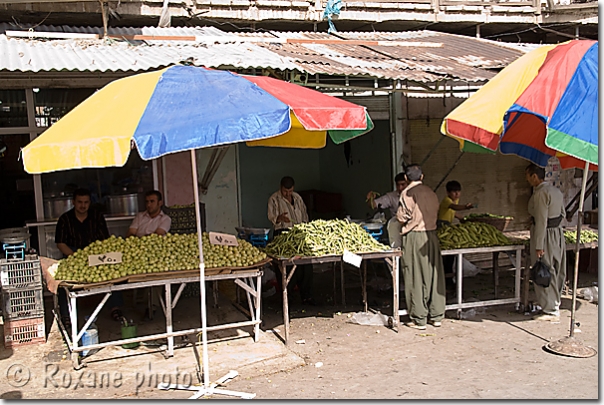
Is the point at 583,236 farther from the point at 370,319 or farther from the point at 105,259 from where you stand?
the point at 105,259

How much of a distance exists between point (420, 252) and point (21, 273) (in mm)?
4538

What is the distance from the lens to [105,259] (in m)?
6.10

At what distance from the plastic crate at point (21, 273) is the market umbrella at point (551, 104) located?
184 inches

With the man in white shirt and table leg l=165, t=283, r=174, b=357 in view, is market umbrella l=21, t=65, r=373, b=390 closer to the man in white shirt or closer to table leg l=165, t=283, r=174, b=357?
table leg l=165, t=283, r=174, b=357

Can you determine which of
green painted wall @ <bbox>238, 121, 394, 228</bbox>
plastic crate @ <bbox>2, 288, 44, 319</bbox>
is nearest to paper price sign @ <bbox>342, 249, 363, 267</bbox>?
plastic crate @ <bbox>2, 288, 44, 319</bbox>

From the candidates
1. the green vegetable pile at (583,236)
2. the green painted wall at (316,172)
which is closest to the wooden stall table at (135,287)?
the green vegetable pile at (583,236)

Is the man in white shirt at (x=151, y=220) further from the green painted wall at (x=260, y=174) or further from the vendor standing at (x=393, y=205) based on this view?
the green painted wall at (x=260, y=174)

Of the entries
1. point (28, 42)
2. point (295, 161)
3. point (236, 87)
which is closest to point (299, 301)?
point (236, 87)

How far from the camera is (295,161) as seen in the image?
47.3ft

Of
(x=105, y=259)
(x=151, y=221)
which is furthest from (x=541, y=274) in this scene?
(x=105, y=259)

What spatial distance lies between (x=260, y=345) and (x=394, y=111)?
5389mm

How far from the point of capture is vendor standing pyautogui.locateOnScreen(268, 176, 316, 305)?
8328mm

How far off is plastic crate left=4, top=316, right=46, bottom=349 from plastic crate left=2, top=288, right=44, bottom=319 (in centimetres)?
7

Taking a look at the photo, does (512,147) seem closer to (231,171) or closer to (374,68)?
(374,68)
